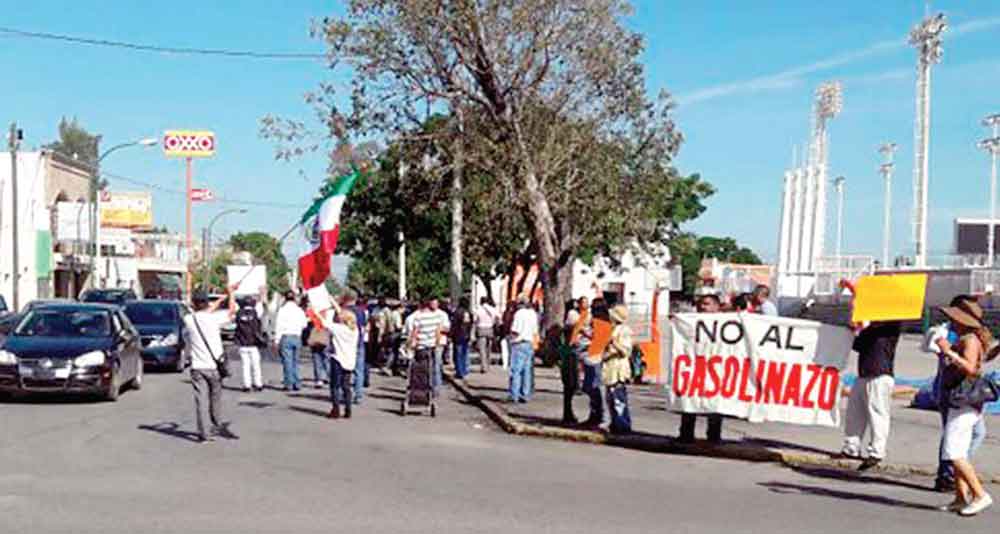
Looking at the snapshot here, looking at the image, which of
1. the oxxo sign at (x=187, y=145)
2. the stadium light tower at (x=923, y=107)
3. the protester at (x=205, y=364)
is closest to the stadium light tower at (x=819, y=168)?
the stadium light tower at (x=923, y=107)

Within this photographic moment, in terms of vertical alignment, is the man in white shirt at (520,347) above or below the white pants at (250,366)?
above

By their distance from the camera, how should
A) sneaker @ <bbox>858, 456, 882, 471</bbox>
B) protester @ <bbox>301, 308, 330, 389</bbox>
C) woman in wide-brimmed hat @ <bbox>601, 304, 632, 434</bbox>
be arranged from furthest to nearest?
protester @ <bbox>301, 308, 330, 389</bbox>, woman in wide-brimmed hat @ <bbox>601, 304, 632, 434</bbox>, sneaker @ <bbox>858, 456, 882, 471</bbox>

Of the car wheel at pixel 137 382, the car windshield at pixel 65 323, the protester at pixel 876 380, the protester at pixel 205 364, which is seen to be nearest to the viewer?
the protester at pixel 876 380

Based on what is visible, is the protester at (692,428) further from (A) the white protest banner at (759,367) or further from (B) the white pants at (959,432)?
(B) the white pants at (959,432)

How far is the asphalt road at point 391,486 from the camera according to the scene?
348 inches

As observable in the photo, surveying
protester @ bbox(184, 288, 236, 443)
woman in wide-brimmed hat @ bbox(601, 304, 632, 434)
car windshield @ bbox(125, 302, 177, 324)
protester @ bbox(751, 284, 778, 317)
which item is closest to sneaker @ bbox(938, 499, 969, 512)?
woman in wide-brimmed hat @ bbox(601, 304, 632, 434)

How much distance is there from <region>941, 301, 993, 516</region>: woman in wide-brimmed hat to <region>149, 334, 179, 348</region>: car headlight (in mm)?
17297

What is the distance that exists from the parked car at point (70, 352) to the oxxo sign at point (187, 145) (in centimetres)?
8668

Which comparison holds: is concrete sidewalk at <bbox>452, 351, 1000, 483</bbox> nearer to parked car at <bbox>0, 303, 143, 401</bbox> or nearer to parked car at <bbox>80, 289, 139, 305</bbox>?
parked car at <bbox>0, 303, 143, 401</bbox>

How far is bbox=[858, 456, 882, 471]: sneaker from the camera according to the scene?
38.9 feet

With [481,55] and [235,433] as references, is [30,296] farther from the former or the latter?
[235,433]

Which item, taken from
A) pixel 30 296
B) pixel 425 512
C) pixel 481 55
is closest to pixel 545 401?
pixel 481 55

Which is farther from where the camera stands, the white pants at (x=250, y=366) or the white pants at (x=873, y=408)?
the white pants at (x=250, y=366)

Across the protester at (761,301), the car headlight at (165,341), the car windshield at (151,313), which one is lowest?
the car headlight at (165,341)
